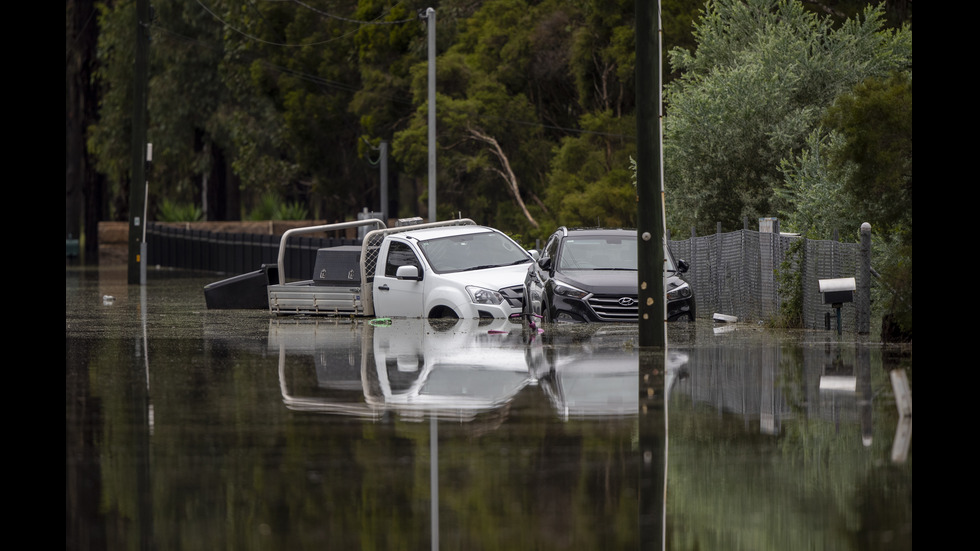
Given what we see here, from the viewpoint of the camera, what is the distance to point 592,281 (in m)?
20.2

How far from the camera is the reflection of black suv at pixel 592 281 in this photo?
20.0 meters

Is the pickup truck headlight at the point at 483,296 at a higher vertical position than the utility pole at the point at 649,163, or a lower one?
lower

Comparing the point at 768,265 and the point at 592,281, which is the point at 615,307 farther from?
the point at 768,265

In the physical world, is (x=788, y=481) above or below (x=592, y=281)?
below

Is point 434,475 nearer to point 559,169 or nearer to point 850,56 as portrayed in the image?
point 850,56

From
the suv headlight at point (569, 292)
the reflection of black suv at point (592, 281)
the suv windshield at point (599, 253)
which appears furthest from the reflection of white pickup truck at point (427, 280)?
the suv headlight at point (569, 292)

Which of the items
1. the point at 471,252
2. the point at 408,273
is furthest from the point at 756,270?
the point at 408,273

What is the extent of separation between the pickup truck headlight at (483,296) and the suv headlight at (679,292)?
242 centimetres

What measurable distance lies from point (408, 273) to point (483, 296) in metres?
1.28

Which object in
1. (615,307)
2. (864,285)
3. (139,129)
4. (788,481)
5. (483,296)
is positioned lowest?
(788,481)

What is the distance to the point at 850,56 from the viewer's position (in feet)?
94.4

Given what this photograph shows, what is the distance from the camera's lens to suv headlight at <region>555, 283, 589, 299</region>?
789 inches

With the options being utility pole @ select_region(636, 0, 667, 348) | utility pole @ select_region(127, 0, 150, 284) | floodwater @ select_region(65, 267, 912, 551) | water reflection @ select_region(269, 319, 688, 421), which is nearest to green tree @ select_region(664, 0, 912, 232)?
water reflection @ select_region(269, 319, 688, 421)

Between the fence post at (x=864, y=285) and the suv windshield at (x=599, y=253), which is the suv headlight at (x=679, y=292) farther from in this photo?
the fence post at (x=864, y=285)
